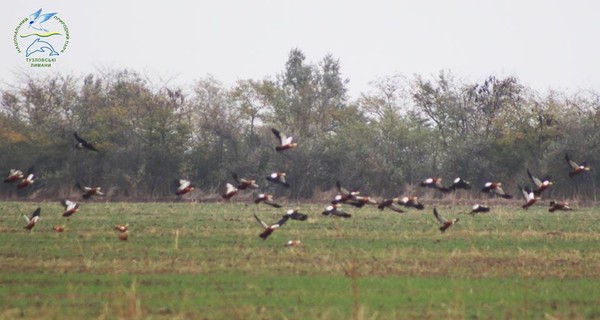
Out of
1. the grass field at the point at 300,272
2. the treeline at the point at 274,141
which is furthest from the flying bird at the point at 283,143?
the treeline at the point at 274,141

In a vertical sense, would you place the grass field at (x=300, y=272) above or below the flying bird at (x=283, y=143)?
below

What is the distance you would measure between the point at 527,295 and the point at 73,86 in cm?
6312

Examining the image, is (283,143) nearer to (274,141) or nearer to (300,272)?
(300,272)

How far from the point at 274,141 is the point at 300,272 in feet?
169

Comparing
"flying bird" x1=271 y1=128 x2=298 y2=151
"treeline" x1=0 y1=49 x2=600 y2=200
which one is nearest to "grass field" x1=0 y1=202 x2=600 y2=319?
"flying bird" x1=271 y1=128 x2=298 y2=151

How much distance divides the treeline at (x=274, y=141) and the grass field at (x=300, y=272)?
109ft

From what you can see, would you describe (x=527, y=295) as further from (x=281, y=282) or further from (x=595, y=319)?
(x=281, y=282)

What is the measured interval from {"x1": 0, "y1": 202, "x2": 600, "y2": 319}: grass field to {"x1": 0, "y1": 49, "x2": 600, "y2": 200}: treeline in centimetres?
3332

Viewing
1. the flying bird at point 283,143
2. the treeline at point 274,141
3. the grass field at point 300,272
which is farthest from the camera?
the treeline at point 274,141

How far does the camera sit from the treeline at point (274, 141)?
222 ft

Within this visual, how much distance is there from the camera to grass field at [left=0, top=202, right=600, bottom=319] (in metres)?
16.1

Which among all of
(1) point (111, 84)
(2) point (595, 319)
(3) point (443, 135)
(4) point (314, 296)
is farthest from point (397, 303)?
(1) point (111, 84)

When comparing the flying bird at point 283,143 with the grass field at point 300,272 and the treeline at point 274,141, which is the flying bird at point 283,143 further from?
the treeline at point 274,141

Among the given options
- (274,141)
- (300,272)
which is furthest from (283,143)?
(274,141)
